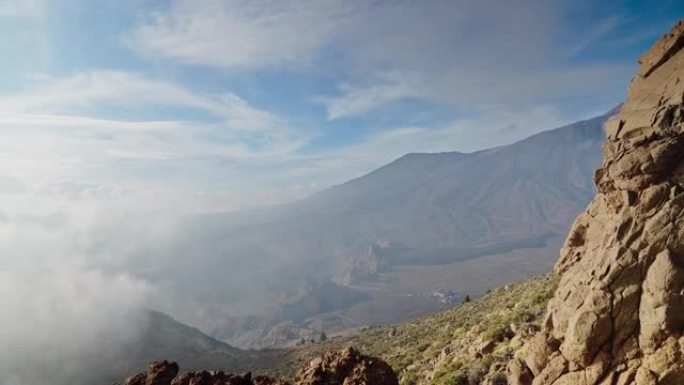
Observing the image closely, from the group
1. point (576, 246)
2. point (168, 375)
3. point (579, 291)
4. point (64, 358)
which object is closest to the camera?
point (579, 291)

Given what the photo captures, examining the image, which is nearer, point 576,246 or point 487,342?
point 576,246

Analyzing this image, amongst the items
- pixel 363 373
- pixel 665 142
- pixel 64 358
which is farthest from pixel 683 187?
pixel 64 358

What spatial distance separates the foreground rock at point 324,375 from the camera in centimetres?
2147

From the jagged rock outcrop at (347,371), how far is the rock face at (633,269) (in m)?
5.66

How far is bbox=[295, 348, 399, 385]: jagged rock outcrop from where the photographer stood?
70.0 ft

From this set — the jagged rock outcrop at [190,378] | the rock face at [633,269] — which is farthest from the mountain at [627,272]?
the jagged rock outcrop at [190,378]

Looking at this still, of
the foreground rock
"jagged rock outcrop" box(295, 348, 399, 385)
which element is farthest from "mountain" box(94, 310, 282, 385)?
"jagged rock outcrop" box(295, 348, 399, 385)

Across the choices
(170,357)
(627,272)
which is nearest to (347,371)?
(627,272)

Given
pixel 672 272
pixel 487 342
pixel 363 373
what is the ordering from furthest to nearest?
pixel 487 342 → pixel 363 373 → pixel 672 272

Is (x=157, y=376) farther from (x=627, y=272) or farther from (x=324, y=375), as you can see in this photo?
(x=627, y=272)

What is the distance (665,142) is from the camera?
769 inches

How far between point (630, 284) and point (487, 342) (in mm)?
15518

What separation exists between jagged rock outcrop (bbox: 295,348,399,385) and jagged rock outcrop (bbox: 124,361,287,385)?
55.8 inches

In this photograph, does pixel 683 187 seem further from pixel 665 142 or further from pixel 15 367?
pixel 15 367
